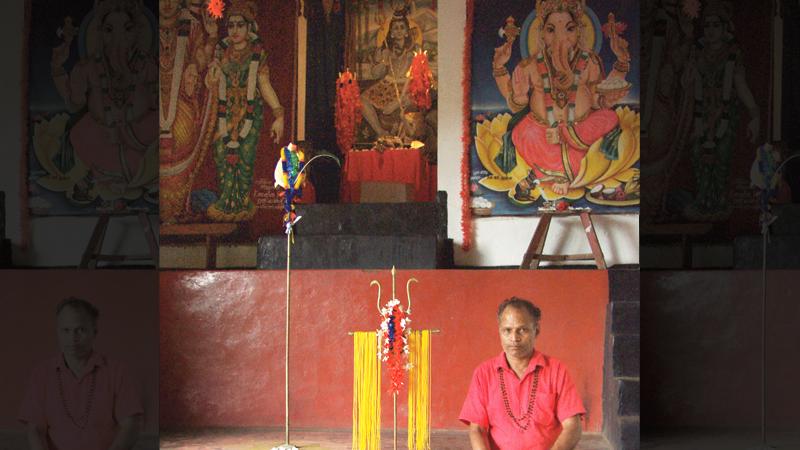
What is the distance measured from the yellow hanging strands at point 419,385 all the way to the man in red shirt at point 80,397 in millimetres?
2249

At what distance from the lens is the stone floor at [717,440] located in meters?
3.01

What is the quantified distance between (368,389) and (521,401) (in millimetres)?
971

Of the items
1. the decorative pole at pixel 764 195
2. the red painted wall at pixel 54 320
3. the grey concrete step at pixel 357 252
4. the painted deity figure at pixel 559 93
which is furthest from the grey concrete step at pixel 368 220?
the red painted wall at pixel 54 320

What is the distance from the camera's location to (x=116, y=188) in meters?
1.53

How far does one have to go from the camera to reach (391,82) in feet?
19.6

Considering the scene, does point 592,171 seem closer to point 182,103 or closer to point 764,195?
point 764,195

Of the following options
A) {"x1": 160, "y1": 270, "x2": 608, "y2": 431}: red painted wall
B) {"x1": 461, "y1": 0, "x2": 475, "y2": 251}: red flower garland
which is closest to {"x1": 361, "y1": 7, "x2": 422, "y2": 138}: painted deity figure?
{"x1": 461, "y1": 0, "x2": 475, "y2": 251}: red flower garland

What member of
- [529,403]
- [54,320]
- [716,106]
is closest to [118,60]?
[54,320]

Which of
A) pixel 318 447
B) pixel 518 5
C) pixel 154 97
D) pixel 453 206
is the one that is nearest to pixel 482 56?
pixel 518 5

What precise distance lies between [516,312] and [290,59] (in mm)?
2693

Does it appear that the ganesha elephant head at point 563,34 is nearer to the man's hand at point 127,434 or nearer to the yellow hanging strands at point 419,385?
the yellow hanging strands at point 419,385

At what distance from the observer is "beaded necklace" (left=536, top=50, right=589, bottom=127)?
5137 millimetres

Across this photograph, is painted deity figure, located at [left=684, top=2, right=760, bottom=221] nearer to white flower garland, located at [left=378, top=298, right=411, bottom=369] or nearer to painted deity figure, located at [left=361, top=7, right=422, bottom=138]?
white flower garland, located at [left=378, top=298, right=411, bottom=369]

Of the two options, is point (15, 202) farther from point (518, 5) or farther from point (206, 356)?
point (518, 5)
